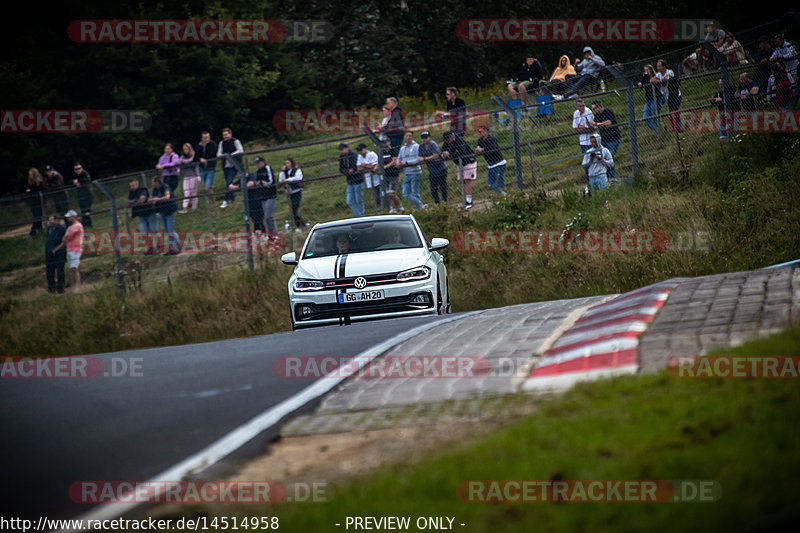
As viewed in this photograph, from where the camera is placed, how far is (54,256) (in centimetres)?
2147

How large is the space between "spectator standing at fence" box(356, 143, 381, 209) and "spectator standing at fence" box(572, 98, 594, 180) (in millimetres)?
3950

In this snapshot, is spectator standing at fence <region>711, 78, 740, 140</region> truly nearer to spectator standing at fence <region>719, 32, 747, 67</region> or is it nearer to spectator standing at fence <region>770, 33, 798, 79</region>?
spectator standing at fence <region>719, 32, 747, 67</region>

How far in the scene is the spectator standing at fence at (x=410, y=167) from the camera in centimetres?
2009

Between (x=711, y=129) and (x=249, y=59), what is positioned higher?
(x=249, y=59)

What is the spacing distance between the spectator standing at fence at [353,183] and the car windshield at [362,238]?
5539mm

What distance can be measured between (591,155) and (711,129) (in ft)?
7.20

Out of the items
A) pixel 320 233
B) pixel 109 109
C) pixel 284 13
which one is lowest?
pixel 320 233

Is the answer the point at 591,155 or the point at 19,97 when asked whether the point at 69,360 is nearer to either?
the point at 591,155

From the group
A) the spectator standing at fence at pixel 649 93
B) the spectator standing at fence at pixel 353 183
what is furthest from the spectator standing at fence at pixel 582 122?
the spectator standing at fence at pixel 353 183

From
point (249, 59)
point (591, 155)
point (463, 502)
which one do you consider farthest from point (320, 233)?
point (249, 59)

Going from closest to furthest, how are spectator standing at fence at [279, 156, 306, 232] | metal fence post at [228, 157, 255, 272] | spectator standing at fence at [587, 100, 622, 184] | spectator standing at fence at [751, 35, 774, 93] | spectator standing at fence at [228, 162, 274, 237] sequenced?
1. spectator standing at fence at [751, 35, 774, 93]
2. spectator standing at fence at [587, 100, 622, 184]
3. metal fence post at [228, 157, 255, 272]
4. spectator standing at fence at [228, 162, 274, 237]
5. spectator standing at fence at [279, 156, 306, 232]

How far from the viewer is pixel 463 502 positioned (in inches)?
173
